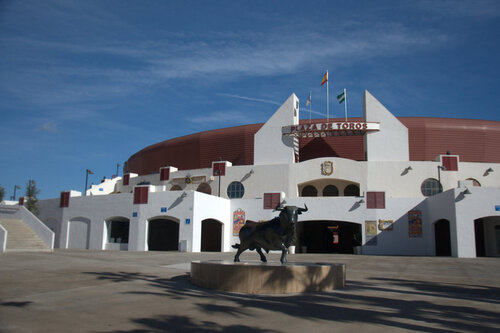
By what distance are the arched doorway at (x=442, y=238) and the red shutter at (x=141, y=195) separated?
75.0 ft

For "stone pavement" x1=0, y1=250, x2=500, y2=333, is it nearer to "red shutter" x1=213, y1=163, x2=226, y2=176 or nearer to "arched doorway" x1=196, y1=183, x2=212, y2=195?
"red shutter" x1=213, y1=163, x2=226, y2=176

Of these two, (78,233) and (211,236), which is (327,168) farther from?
(78,233)

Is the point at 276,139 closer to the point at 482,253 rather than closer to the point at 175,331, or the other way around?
the point at 482,253

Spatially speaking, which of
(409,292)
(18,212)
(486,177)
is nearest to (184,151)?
(18,212)

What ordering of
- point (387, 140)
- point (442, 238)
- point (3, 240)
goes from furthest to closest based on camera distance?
point (387, 140)
point (442, 238)
point (3, 240)

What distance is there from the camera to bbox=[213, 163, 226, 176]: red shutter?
126 feet

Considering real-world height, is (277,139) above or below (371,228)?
above

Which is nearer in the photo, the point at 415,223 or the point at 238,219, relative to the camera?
the point at 415,223

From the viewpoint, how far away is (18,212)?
30016 mm

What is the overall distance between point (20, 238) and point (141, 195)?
29.3ft

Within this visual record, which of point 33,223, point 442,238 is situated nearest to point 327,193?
point 442,238

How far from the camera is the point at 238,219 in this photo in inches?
1335

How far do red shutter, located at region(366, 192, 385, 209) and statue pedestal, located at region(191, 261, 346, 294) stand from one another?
2120 cm

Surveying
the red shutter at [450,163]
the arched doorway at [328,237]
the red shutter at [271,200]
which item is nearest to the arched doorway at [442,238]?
the red shutter at [450,163]
